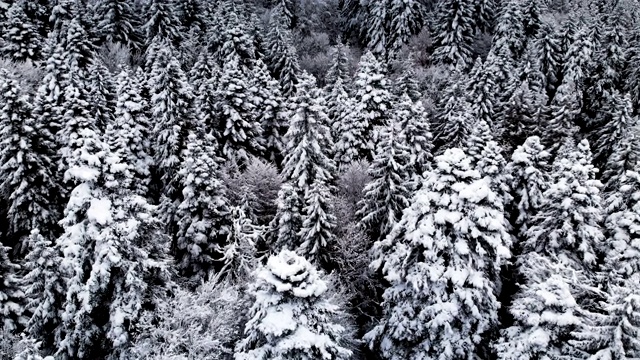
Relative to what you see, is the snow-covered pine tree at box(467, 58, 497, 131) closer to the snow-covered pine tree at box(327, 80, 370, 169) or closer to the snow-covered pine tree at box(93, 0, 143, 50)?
the snow-covered pine tree at box(327, 80, 370, 169)

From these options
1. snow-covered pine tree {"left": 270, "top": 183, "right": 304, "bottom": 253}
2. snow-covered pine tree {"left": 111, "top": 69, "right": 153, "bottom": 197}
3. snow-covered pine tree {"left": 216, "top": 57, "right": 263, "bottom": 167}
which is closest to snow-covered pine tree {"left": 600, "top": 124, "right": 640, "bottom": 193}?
snow-covered pine tree {"left": 270, "top": 183, "right": 304, "bottom": 253}

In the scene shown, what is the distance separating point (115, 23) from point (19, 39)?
32.8 ft

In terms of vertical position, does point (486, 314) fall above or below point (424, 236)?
below

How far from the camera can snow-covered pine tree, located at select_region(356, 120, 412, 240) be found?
26125 mm

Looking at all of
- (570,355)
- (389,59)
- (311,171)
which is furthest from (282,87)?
(570,355)

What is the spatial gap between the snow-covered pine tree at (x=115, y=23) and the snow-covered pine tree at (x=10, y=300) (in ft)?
113

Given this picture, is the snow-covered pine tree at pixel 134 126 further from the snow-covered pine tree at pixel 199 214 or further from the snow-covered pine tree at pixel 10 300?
the snow-covered pine tree at pixel 10 300

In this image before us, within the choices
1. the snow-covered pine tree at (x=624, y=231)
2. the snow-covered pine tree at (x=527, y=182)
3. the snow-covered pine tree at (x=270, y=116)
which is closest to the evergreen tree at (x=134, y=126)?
the snow-covered pine tree at (x=270, y=116)

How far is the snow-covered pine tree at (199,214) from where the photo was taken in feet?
81.7

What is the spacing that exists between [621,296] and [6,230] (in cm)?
3069

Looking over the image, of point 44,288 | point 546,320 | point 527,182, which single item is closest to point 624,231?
point 527,182

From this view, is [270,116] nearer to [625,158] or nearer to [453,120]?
[453,120]

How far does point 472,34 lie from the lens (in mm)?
57250

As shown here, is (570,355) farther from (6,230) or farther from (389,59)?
(389,59)
